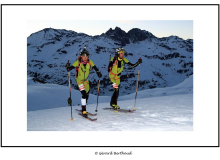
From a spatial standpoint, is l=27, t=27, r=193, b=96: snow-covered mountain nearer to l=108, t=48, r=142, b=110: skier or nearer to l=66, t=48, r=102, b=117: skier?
l=108, t=48, r=142, b=110: skier

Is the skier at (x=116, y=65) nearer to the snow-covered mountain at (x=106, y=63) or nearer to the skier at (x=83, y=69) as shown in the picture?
the skier at (x=83, y=69)

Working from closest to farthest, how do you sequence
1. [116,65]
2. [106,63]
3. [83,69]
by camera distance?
1. [83,69]
2. [116,65]
3. [106,63]

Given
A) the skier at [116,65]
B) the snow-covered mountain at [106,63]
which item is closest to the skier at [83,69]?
the skier at [116,65]

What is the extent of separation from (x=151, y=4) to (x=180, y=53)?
118041 mm

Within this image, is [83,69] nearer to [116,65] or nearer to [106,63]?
[116,65]

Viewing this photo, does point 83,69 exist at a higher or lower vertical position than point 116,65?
lower

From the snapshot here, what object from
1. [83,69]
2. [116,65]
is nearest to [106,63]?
[116,65]

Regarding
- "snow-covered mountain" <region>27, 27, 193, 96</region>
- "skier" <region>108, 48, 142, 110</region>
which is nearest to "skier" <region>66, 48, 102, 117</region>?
"skier" <region>108, 48, 142, 110</region>

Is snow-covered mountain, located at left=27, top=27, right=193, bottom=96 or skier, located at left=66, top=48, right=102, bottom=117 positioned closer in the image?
skier, located at left=66, top=48, right=102, bottom=117

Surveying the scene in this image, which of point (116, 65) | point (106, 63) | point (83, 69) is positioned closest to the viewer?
point (83, 69)

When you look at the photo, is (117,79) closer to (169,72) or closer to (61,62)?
(61,62)

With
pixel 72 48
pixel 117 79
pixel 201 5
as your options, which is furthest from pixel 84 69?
pixel 72 48

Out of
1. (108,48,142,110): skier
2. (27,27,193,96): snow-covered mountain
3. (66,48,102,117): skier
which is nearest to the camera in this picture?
(66,48,102,117): skier

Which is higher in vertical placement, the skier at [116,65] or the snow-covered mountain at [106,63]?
the snow-covered mountain at [106,63]
